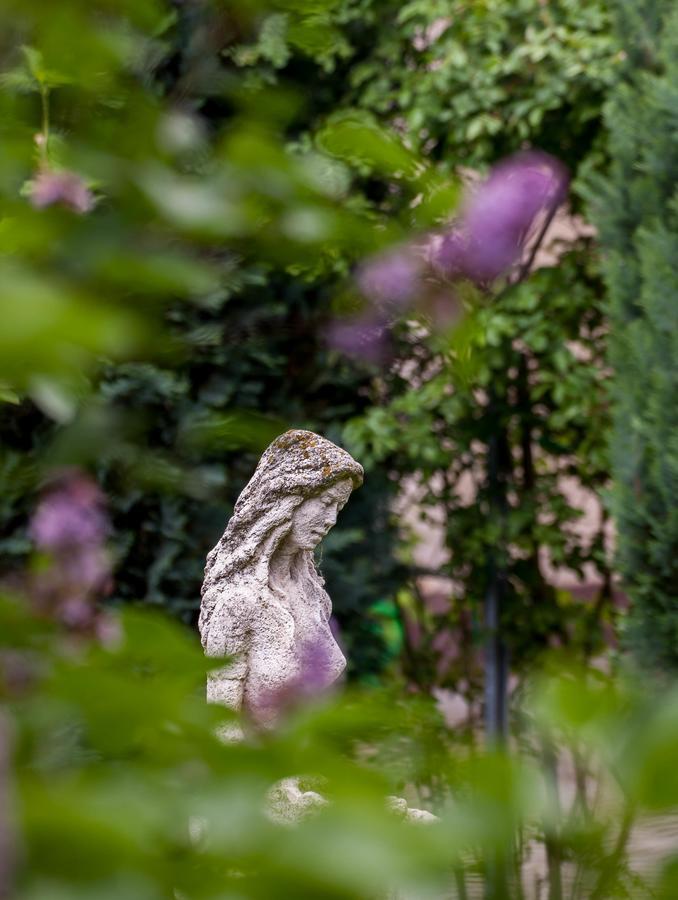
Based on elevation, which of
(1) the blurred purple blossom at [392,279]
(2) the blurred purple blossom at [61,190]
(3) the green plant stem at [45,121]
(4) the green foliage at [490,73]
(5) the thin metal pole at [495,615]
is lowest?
(5) the thin metal pole at [495,615]

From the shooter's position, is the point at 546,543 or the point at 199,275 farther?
the point at 546,543

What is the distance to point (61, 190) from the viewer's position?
2.50 feet

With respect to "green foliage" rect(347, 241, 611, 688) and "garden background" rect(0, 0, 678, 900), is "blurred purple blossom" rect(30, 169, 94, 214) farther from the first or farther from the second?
"green foliage" rect(347, 241, 611, 688)

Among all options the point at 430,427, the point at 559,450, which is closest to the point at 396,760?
the point at 430,427

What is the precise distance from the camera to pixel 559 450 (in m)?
5.38

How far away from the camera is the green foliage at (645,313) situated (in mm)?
4129

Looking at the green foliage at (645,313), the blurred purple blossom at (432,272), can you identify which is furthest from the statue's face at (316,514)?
the green foliage at (645,313)

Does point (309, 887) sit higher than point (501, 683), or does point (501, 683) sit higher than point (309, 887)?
point (309, 887)

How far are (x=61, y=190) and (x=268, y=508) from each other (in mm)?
2041

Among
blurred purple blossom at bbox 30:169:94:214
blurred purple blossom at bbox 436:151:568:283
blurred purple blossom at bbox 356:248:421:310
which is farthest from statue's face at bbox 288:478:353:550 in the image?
blurred purple blossom at bbox 30:169:94:214

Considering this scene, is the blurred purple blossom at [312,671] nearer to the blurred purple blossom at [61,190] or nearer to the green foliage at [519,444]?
the blurred purple blossom at [61,190]

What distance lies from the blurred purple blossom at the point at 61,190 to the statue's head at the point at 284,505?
195 cm

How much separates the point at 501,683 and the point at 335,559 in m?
0.89

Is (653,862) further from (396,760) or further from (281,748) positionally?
(396,760)
